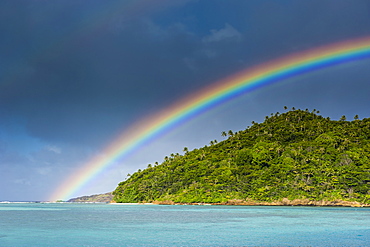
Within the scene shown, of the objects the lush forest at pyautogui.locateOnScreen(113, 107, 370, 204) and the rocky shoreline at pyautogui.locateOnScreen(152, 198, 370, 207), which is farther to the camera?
the lush forest at pyautogui.locateOnScreen(113, 107, 370, 204)

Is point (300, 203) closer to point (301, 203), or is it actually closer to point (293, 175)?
point (301, 203)

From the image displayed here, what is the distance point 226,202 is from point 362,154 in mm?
69691

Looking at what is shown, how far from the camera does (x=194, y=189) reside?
188 m

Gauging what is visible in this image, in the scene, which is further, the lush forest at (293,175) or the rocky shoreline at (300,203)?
the lush forest at (293,175)

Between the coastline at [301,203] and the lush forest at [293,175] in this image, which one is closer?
the coastline at [301,203]

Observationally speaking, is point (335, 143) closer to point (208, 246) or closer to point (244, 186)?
point (244, 186)

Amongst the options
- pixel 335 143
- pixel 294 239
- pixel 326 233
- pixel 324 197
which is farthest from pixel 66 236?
pixel 335 143

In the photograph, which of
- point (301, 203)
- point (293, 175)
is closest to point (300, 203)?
point (301, 203)

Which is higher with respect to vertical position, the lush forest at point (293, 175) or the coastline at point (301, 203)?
the lush forest at point (293, 175)

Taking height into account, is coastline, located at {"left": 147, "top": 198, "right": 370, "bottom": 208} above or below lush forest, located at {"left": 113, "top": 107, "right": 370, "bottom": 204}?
below

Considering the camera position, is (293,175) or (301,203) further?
(293,175)

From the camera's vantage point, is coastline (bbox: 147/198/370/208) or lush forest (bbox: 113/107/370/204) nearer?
coastline (bbox: 147/198/370/208)

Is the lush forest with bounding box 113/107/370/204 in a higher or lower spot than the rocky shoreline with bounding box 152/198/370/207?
higher

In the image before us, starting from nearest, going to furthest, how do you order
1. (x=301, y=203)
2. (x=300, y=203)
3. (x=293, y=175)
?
1. (x=301, y=203)
2. (x=300, y=203)
3. (x=293, y=175)
